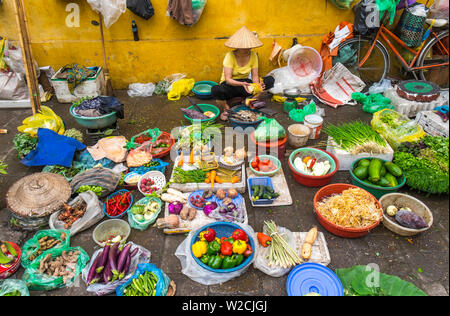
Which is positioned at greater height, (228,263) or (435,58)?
(435,58)

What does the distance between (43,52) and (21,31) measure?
1847mm

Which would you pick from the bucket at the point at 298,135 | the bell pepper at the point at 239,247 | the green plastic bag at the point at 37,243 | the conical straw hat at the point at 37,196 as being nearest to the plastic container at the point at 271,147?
the bucket at the point at 298,135

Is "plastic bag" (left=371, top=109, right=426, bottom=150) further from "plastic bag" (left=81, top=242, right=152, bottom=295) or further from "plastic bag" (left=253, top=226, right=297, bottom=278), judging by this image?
"plastic bag" (left=81, top=242, right=152, bottom=295)

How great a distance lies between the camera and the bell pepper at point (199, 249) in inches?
117

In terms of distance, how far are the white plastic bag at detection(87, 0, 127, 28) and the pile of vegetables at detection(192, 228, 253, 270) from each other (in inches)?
190

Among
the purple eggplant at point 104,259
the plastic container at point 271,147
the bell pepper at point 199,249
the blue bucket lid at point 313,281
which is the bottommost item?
the blue bucket lid at point 313,281

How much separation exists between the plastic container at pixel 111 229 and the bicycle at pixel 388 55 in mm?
5571

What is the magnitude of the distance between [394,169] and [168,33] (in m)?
5.09

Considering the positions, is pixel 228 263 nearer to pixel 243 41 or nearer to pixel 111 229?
pixel 111 229

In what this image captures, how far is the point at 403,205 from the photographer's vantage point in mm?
3557

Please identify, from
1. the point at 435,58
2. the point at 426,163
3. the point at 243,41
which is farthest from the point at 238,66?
the point at 435,58

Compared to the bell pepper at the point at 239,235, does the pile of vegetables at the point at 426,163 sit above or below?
above

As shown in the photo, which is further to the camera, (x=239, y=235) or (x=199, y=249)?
(x=239, y=235)

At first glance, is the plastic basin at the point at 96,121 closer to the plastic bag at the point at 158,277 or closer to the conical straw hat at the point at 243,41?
the conical straw hat at the point at 243,41
